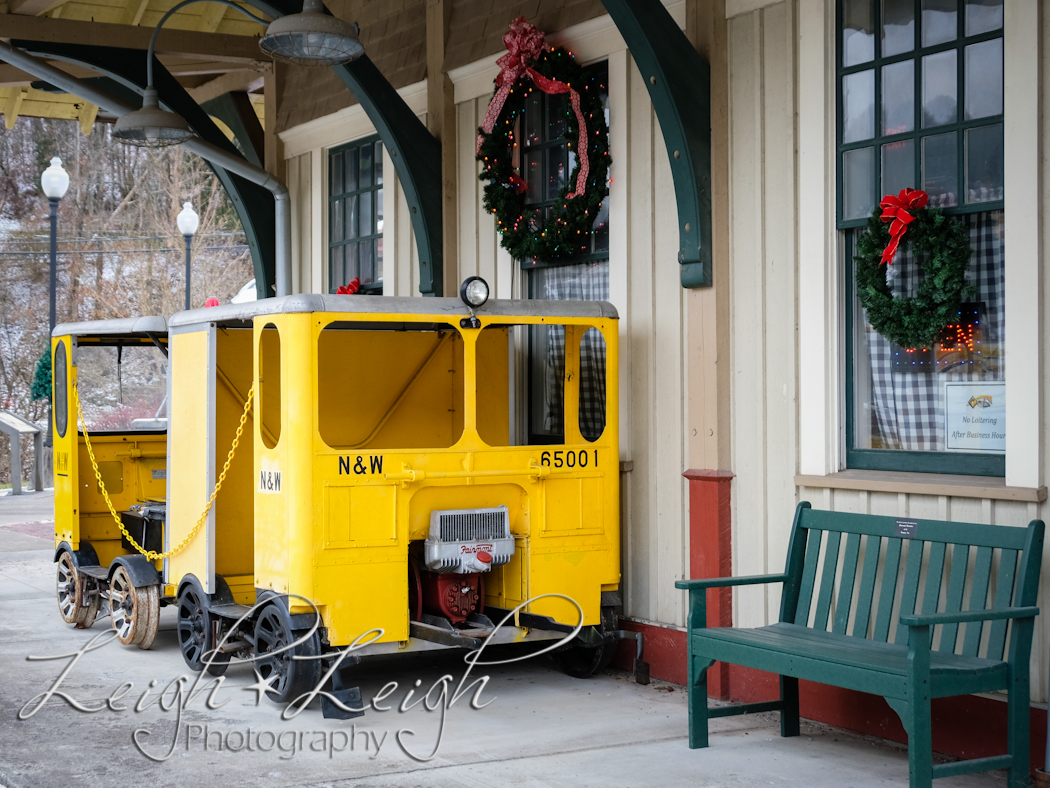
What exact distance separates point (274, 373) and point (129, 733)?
8.57 ft

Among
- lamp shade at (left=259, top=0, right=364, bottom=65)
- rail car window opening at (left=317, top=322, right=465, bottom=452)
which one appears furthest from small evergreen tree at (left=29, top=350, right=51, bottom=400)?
lamp shade at (left=259, top=0, right=364, bottom=65)

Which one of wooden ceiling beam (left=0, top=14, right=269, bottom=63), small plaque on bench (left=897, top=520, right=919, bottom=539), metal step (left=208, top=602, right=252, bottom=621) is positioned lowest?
metal step (left=208, top=602, right=252, bottom=621)

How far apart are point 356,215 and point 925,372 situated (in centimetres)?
615

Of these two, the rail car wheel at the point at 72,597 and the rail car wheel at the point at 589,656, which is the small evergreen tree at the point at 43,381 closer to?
the rail car wheel at the point at 72,597

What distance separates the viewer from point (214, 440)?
707 centimetres

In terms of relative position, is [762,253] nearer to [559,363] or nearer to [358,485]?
[559,363]

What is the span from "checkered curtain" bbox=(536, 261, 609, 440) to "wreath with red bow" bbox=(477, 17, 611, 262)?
202 millimetres

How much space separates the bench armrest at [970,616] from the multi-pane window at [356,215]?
265 inches

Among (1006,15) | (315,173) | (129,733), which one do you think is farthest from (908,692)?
(315,173)

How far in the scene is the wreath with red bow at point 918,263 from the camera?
557 centimetres

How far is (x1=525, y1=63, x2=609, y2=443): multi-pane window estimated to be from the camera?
25.7ft

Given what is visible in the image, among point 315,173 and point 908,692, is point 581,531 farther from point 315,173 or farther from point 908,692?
point 315,173

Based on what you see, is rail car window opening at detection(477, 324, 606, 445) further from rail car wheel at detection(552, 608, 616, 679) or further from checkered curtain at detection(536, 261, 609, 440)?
rail car wheel at detection(552, 608, 616, 679)

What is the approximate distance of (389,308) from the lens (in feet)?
20.6
